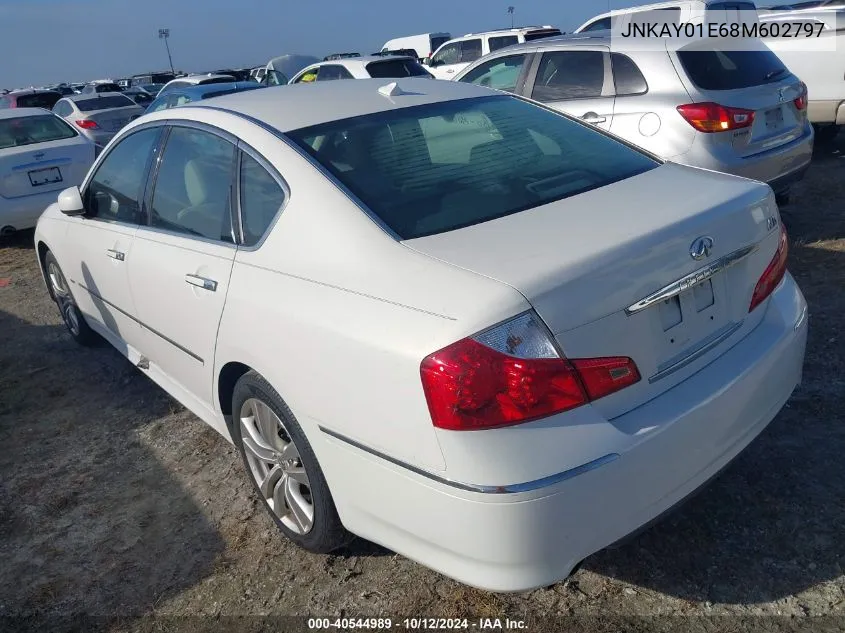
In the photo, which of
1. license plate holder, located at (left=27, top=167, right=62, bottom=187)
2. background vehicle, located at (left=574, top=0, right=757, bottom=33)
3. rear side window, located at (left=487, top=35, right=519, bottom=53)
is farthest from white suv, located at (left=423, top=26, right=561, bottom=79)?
license plate holder, located at (left=27, top=167, right=62, bottom=187)

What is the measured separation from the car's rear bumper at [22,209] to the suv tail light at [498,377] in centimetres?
739

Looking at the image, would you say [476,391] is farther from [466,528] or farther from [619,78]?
[619,78]

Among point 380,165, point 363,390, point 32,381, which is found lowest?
point 32,381

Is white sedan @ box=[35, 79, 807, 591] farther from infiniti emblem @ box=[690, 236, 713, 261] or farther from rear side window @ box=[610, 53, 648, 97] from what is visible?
rear side window @ box=[610, 53, 648, 97]

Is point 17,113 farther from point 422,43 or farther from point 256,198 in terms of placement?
point 422,43

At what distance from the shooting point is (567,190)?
2.65m

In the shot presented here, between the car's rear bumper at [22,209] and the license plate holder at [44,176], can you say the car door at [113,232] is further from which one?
the license plate holder at [44,176]

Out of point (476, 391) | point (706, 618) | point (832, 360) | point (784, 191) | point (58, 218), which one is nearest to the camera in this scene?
point (476, 391)

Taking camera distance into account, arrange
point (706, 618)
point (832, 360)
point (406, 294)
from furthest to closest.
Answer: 1. point (832, 360)
2. point (706, 618)
3. point (406, 294)

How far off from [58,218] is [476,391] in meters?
3.86

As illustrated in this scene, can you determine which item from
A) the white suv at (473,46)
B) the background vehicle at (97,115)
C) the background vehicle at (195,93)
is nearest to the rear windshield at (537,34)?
the white suv at (473,46)

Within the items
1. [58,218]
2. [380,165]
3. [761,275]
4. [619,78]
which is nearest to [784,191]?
[619,78]

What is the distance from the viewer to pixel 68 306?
5172mm

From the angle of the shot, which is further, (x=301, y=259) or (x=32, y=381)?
(x=32, y=381)
